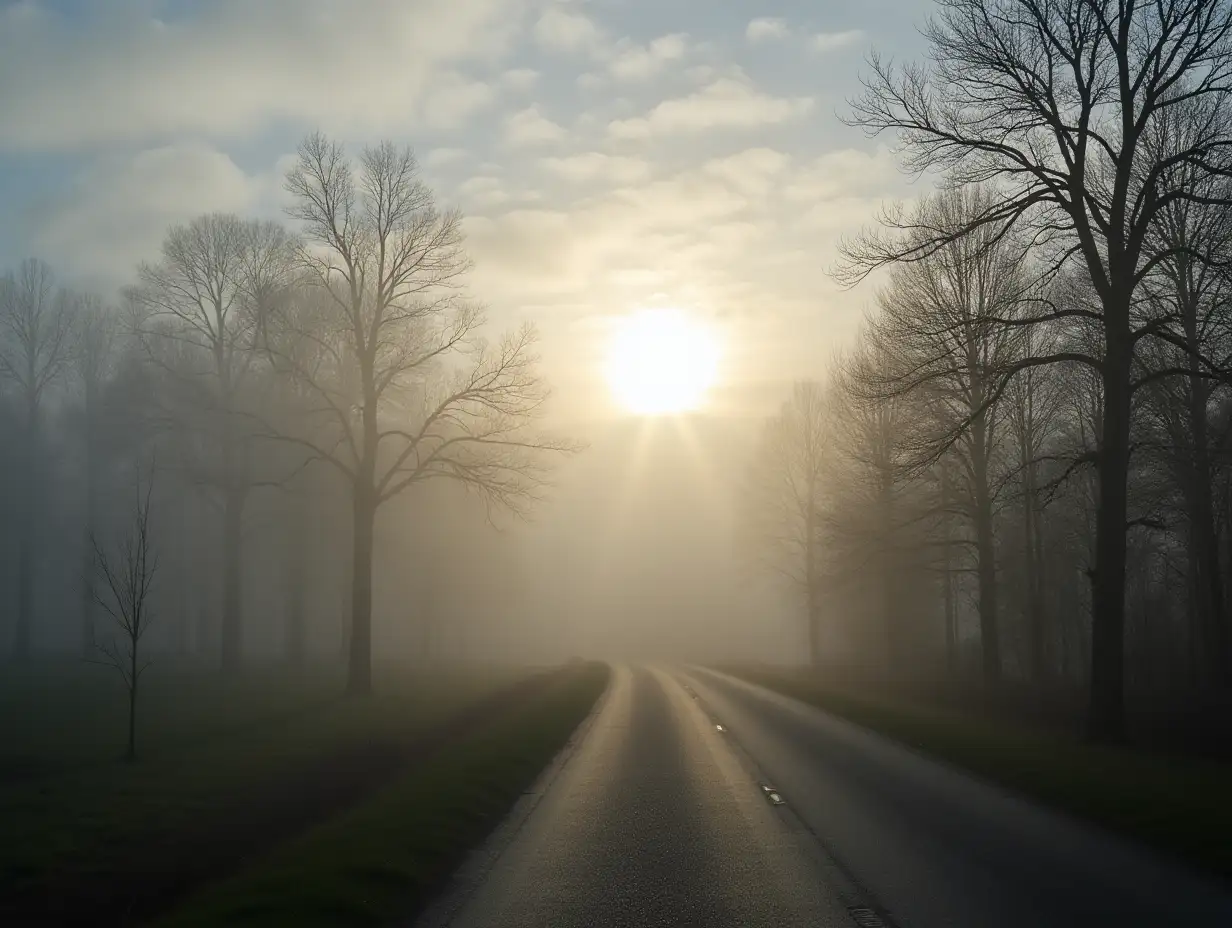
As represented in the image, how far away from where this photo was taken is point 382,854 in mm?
9375

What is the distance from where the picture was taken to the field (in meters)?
9.34

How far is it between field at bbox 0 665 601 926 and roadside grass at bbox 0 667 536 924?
28 millimetres

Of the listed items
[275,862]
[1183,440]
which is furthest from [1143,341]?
[275,862]

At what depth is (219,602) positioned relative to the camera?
60594mm

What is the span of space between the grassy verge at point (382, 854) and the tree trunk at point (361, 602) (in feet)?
35.4

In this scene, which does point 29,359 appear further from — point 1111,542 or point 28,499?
point 1111,542

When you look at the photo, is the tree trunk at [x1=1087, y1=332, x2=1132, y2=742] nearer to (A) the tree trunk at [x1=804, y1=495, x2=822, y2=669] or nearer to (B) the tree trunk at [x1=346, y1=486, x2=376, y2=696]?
(B) the tree trunk at [x1=346, y1=486, x2=376, y2=696]

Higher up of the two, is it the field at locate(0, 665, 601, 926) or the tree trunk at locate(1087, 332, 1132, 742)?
the tree trunk at locate(1087, 332, 1132, 742)

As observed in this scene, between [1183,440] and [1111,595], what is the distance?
13702mm

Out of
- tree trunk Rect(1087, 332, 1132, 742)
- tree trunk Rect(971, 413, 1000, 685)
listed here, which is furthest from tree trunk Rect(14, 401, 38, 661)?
tree trunk Rect(1087, 332, 1132, 742)

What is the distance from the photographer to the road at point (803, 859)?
758cm

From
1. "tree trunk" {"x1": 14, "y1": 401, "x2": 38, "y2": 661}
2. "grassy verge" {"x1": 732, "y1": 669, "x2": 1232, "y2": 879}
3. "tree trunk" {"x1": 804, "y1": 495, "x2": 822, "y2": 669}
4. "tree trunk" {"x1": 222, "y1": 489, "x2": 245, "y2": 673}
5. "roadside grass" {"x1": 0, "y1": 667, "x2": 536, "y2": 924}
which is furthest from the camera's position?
"tree trunk" {"x1": 804, "y1": 495, "x2": 822, "y2": 669}

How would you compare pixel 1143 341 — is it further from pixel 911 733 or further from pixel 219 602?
pixel 219 602

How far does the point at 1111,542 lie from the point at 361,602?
19.8 m
